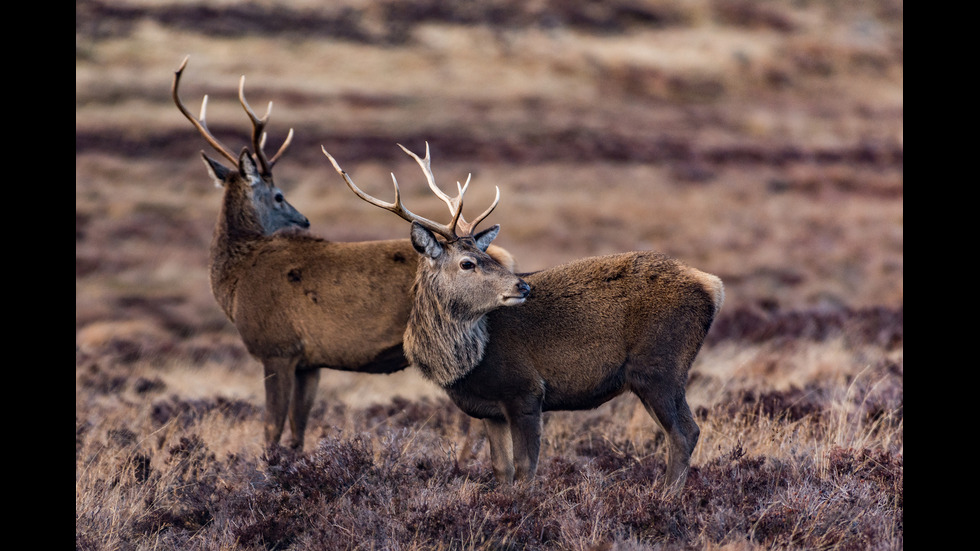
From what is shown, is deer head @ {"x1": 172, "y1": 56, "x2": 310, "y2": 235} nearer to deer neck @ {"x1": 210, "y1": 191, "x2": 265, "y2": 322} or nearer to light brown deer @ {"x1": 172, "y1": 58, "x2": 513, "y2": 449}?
deer neck @ {"x1": 210, "y1": 191, "x2": 265, "y2": 322}

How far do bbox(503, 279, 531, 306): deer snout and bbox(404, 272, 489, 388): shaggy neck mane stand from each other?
35cm

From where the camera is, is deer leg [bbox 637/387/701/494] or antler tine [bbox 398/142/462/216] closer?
deer leg [bbox 637/387/701/494]

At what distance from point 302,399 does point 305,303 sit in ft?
3.01

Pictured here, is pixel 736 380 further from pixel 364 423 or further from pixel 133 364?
pixel 133 364

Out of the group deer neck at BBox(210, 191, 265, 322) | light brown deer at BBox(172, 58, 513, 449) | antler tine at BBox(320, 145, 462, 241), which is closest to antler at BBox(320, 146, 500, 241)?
antler tine at BBox(320, 145, 462, 241)

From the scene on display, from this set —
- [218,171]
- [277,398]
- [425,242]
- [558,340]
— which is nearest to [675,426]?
[558,340]

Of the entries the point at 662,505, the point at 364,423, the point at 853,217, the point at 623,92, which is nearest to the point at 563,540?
the point at 662,505

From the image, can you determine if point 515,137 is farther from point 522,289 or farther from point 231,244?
point 522,289

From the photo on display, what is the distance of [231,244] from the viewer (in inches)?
325

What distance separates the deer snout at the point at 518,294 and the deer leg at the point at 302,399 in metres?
2.53

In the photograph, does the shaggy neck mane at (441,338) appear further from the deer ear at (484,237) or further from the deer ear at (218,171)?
the deer ear at (218,171)

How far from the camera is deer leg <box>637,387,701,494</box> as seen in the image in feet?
19.6

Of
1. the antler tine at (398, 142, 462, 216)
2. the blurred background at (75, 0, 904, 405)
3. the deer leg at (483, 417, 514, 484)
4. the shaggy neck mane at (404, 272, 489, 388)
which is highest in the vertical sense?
the antler tine at (398, 142, 462, 216)

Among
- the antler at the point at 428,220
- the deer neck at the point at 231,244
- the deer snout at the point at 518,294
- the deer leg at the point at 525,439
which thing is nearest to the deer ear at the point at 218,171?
the deer neck at the point at 231,244
